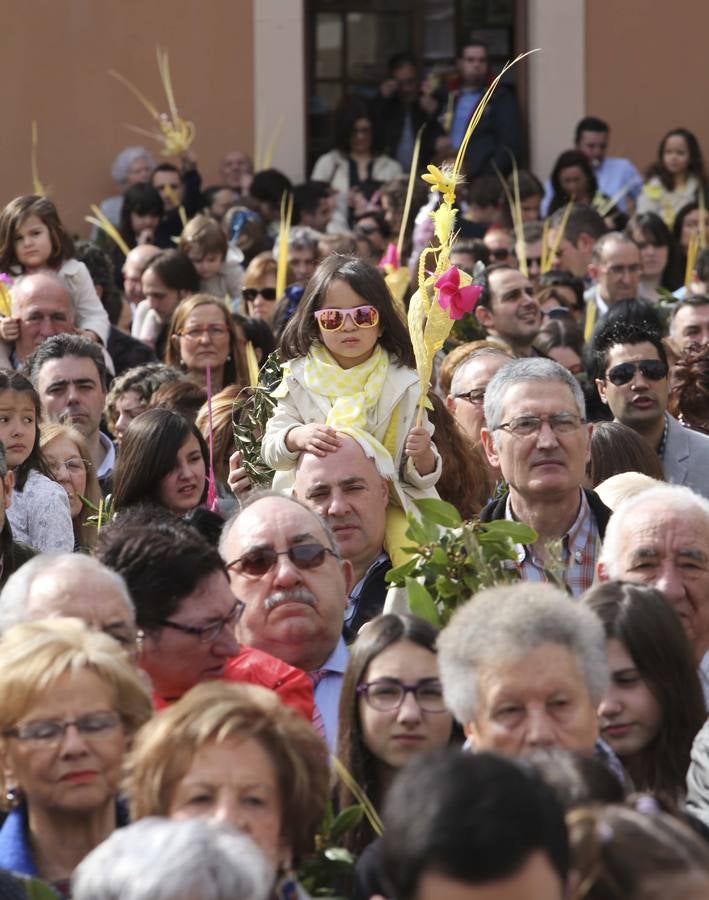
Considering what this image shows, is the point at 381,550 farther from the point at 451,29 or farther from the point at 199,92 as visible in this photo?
the point at 451,29

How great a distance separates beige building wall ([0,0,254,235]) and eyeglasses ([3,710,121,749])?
1196 cm

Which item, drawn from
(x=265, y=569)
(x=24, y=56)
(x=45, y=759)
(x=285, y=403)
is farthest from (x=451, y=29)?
(x=45, y=759)

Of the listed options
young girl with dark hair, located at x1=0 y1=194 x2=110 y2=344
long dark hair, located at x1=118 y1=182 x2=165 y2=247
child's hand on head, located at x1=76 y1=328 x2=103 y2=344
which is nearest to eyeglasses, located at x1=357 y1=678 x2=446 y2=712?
child's hand on head, located at x1=76 y1=328 x2=103 y2=344

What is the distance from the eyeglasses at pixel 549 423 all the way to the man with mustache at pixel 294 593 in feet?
3.17

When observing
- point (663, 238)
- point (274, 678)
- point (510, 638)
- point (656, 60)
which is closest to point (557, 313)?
point (663, 238)

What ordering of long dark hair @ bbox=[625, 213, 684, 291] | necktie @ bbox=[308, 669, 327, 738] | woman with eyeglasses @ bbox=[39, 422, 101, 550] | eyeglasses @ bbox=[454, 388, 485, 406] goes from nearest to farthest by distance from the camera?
necktie @ bbox=[308, 669, 327, 738] < woman with eyeglasses @ bbox=[39, 422, 101, 550] < eyeglasses @ bbox=[454, 388, 485, 406] < long dark hair @ bbox=[625, 213, 684, 291]

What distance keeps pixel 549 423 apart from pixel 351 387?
707mm

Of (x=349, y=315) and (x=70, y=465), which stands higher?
(x=349, y=315)

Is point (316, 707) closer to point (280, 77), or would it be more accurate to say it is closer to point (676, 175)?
point (676, 175)

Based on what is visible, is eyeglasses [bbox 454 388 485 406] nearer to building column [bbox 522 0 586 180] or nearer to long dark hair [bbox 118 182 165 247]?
long dark hair [bbox 118 182 165 247]

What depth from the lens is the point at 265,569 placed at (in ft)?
18.3

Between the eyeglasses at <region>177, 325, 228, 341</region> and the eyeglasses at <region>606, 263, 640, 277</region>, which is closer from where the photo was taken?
the eyeglasses at <region>177, 325, 228, 341</region>

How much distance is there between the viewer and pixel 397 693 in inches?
185

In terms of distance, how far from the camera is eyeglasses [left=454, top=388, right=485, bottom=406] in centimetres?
766
